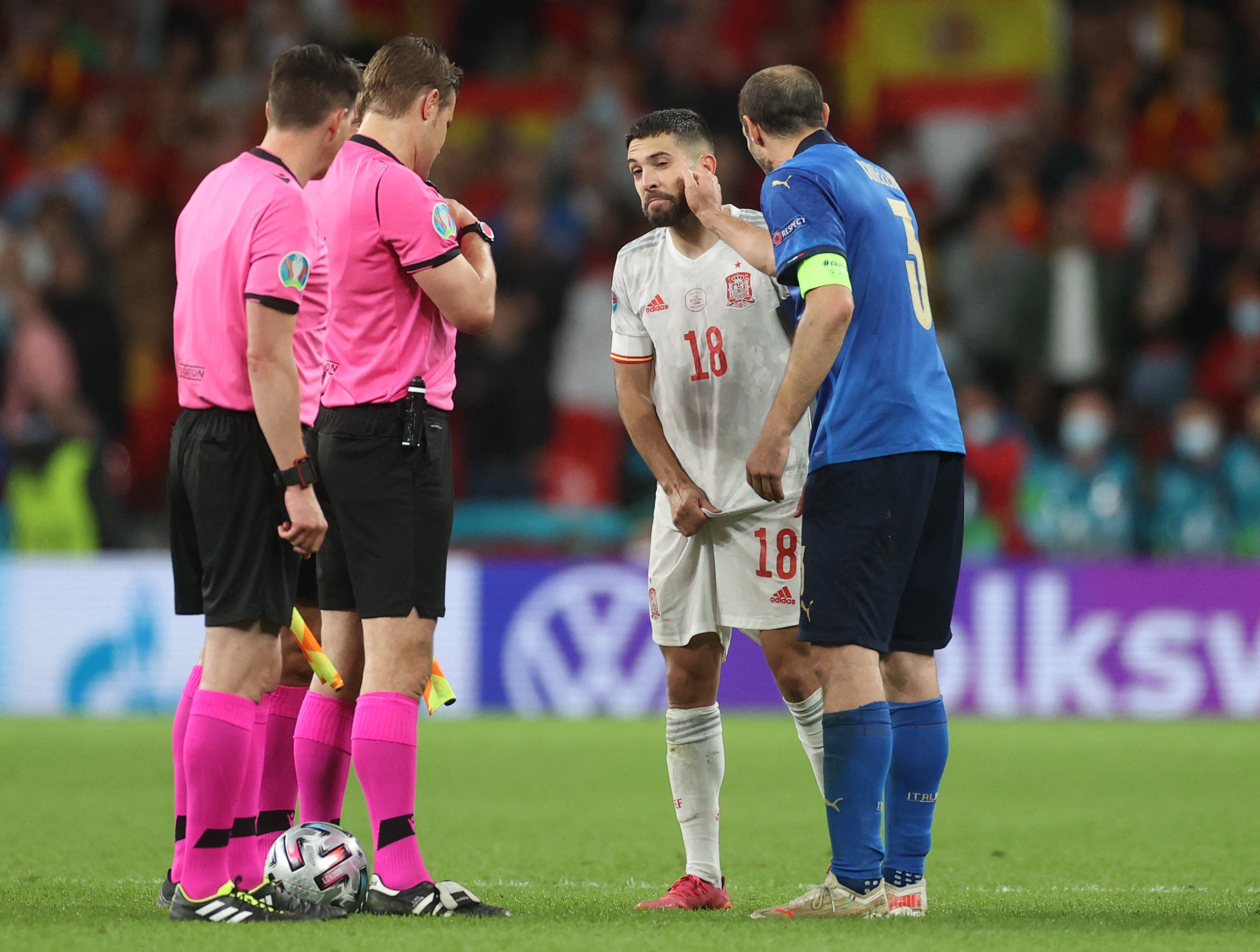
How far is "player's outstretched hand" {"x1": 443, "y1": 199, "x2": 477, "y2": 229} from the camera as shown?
514cm

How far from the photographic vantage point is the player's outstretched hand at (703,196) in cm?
530

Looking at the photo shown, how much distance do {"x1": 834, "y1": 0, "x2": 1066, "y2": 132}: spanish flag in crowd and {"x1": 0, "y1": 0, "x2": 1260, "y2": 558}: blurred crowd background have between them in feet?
0.09

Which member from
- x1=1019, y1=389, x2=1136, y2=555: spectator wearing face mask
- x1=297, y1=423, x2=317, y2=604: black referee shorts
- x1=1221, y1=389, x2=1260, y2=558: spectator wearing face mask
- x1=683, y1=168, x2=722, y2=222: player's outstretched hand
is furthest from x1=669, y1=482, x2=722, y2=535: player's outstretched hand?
x1=1221, y1=389, x2=1260, y2=558: spectator wearing face mask

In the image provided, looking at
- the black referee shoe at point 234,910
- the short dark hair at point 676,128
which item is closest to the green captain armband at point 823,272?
the short dark hair at point 676,128

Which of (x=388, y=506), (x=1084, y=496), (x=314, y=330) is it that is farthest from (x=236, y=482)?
(x=1084, y=496)

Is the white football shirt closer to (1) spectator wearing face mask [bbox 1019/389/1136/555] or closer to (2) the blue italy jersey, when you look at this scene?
(2) the blue italy jersey

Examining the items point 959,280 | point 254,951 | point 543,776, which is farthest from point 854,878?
point 959,280

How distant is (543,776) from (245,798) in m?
4.04

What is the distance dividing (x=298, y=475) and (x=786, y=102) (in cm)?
182

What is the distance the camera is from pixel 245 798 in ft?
16.3

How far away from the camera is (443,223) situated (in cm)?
502

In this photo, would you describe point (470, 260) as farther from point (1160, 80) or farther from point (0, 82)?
point (0, 82)

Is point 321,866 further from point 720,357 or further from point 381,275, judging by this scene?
point 720,357

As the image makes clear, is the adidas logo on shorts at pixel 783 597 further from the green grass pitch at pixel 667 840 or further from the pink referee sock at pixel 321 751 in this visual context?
the pink referee sock at pixel 321 751
